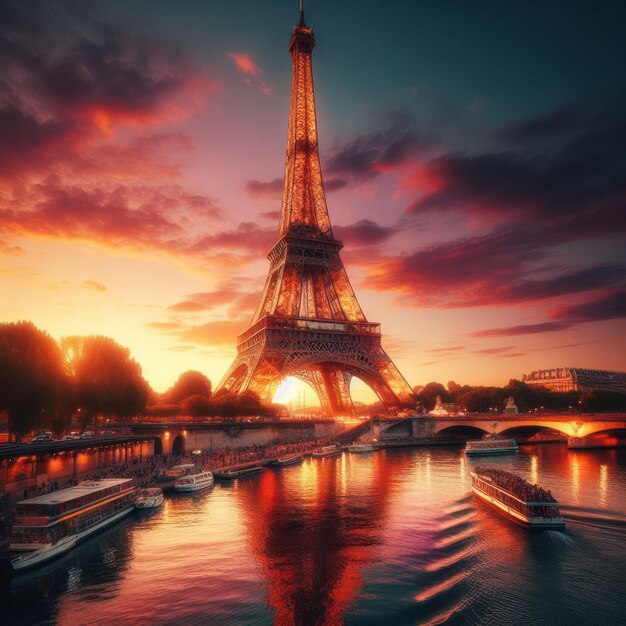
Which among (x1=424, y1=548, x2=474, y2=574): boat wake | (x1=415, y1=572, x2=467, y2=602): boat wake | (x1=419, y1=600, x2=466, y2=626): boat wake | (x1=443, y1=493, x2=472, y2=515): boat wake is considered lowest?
(x1=443, y1=493, x2=472, y2=515): boat wake

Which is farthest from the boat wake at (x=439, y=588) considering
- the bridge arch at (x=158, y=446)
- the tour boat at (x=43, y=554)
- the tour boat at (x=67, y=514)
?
the bridge arch at (x=158, y=446)

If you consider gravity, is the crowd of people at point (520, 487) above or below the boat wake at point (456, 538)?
above

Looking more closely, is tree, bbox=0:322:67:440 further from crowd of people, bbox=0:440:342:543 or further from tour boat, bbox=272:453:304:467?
tour boat, bbox=272:453:304:467

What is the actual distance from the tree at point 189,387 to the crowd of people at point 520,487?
108m

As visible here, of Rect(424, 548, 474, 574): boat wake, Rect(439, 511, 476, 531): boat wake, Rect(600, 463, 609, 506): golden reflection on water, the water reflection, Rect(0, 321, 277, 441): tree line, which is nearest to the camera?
the water reflection

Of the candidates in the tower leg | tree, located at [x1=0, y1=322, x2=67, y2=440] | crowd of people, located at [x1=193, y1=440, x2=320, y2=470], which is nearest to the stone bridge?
the tower leg

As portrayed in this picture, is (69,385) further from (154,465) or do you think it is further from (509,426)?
(509,426)

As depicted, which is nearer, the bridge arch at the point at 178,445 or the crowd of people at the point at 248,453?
the crowd of people at the point at 248,453

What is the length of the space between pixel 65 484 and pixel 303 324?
180ft

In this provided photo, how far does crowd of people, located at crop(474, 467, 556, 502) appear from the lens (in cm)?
3903

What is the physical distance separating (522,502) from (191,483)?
A: 34066 mm

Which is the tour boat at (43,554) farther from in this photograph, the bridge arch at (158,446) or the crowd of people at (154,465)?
the bridge arch at (158,446)

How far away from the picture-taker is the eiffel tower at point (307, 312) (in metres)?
92.6

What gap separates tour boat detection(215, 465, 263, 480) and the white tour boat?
58.4 ft
